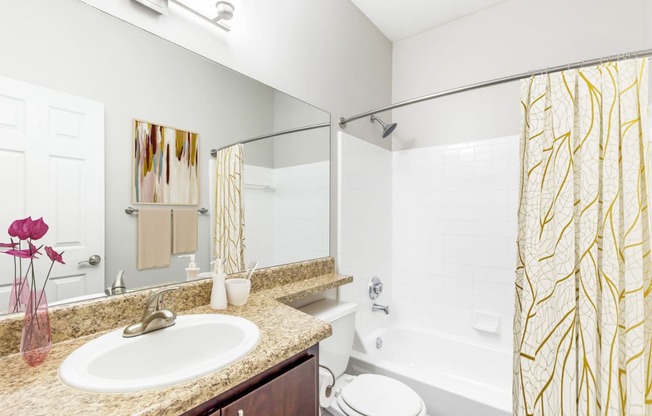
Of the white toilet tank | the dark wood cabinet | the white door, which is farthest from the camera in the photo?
the white toilet tank

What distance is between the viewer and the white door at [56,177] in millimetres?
802

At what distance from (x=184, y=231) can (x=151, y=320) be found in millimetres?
372

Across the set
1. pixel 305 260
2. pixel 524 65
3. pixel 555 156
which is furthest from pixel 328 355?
pixel 524 65

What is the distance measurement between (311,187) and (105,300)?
3.66 ft

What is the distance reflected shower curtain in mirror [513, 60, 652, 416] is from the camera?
1037 mm

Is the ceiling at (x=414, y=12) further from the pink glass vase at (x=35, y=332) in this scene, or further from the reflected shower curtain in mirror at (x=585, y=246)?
the pink glass vase at (x=35, y=332)

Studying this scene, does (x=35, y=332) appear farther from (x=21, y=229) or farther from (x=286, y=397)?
(x=286, y=397)

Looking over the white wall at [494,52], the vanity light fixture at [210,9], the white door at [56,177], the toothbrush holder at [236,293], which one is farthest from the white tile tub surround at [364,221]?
the white door at [56,177]

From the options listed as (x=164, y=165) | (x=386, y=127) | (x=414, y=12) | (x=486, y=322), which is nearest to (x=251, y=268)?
(x=164, y=165)

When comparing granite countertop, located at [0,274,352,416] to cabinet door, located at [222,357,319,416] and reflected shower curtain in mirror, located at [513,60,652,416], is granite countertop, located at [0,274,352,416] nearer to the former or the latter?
cabinet door, located at [222,357,319,416]

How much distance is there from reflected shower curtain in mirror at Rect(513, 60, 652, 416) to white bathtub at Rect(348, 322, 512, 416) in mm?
204

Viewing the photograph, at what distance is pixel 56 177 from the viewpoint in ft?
2.87

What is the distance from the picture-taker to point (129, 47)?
3.40 feet

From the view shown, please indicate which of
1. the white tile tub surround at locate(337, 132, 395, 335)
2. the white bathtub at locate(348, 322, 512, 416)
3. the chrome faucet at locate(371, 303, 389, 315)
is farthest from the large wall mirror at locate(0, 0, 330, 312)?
the chrome faucet at locate(371, 303, 389, 315)
